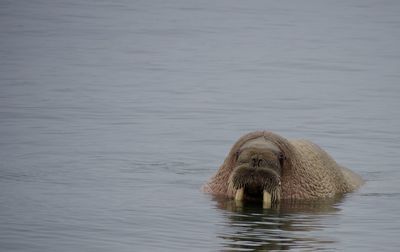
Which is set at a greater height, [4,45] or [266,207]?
[4,45]

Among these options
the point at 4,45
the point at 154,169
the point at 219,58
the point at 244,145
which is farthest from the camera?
the point at 219,58

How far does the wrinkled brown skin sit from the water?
0.28 m

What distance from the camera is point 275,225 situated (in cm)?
1634

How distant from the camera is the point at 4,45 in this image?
44000mm

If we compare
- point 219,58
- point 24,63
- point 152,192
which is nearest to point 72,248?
point 152,192

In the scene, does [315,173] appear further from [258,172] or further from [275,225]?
[275,225]

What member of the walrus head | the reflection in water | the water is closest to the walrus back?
the reflection in water

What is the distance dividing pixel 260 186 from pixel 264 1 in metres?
61.0

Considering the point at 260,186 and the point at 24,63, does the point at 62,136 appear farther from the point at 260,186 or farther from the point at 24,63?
the point at 24,63

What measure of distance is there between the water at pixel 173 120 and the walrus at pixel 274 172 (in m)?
0.31

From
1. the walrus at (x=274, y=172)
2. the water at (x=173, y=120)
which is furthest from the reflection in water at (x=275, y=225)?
the walrus at (x=274, y=172)

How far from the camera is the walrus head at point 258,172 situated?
17.0m

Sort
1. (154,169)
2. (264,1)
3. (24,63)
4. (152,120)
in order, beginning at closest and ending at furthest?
(154,169)
(152,120)
(24,63)
(264,1)

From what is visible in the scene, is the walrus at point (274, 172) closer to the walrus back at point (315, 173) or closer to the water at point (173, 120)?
the walrus back at point (315, 173)
